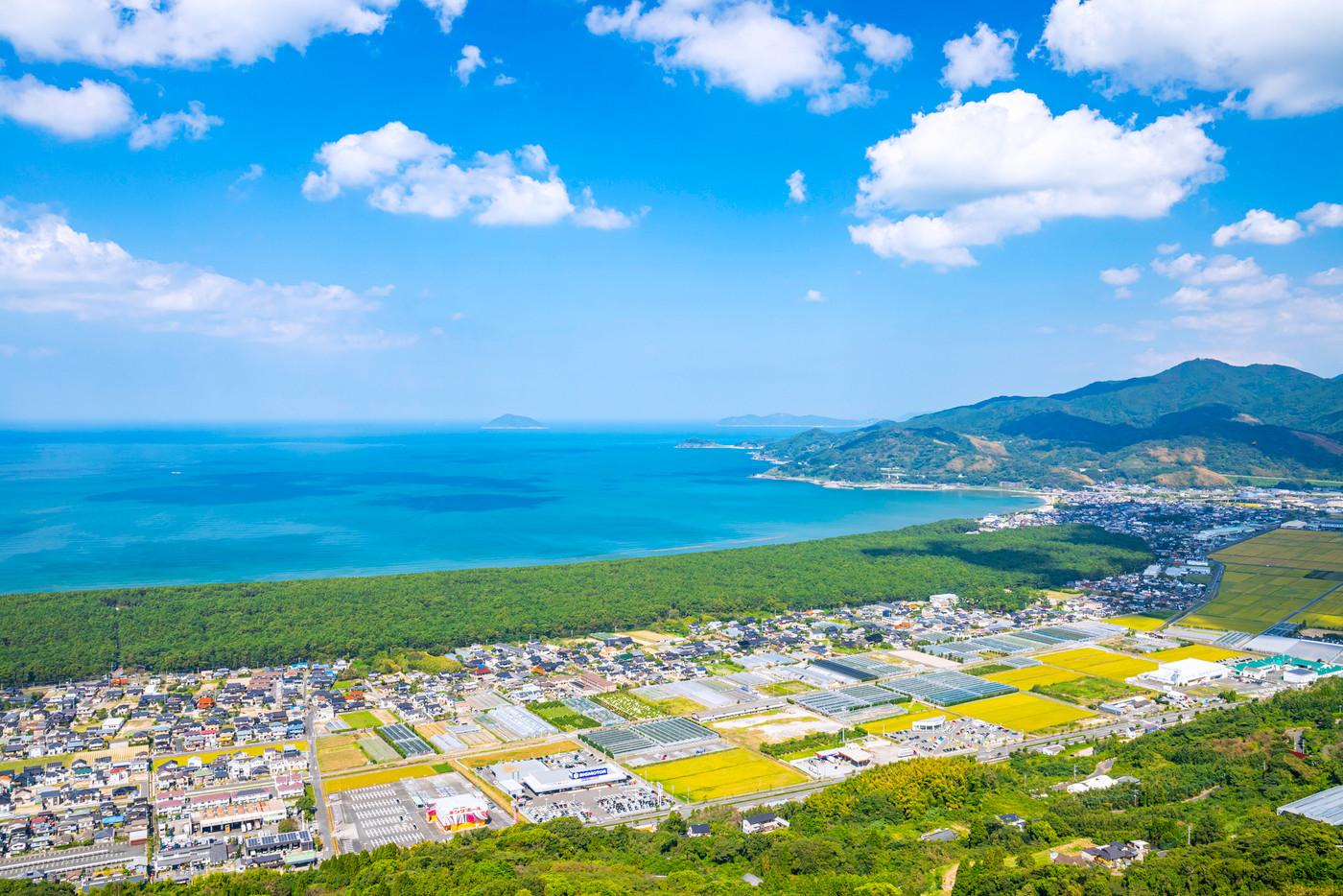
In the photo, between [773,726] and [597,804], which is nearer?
[597,804]

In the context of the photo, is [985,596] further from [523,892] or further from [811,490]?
[811,490]

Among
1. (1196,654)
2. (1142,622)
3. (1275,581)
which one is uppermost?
(1275,581)

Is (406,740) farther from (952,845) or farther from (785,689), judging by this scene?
(952,845)

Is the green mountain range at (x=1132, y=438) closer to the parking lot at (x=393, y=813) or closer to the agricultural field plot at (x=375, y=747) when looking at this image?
the agricultural field plot at (x=375, y=747)

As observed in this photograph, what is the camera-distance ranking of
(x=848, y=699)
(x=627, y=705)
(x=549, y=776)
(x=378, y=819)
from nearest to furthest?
(x=378, y=819), (x=549, y=776), (x=627, y=705), (x=848, y=699)

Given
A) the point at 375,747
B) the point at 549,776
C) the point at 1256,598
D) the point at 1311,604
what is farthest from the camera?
the point at 1256,598

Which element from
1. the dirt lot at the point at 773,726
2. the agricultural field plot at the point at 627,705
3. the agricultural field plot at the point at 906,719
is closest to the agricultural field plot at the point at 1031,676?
the agricultural field plot at the point at 906,719

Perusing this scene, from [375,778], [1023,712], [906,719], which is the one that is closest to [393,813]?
[375,778]
